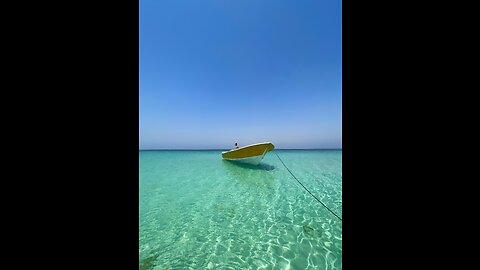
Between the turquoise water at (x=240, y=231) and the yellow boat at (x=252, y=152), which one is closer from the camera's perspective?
the turquoise water at (x=240, y=231)

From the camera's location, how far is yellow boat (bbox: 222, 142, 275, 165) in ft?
56.9

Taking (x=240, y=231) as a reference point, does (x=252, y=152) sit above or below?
above

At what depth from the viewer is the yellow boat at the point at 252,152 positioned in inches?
683

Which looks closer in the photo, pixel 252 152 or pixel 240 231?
pixel 240 231

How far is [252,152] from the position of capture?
18172mm

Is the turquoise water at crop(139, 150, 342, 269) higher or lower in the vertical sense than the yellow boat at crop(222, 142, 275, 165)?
lower

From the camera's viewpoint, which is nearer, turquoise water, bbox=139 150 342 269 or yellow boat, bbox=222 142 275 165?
turquoise water, bbox=139 150 342 269
